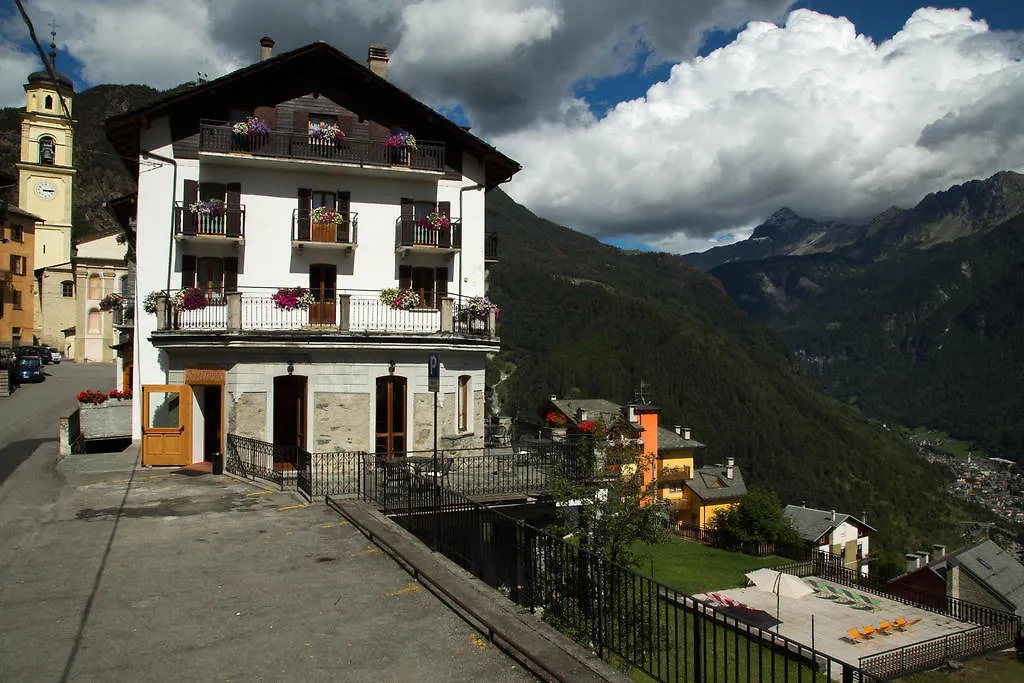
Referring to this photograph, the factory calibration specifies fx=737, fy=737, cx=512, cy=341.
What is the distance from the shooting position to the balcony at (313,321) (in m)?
20.3

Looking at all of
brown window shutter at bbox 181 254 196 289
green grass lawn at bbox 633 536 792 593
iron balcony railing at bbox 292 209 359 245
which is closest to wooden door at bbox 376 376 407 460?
iron balcony railing at bbox 292 209 359 245

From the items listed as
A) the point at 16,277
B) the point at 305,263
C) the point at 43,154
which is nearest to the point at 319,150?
the point at 305,263

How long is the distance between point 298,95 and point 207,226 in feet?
17.3

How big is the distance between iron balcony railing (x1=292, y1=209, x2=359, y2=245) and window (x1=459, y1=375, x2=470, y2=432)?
5.67m

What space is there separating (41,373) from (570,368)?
116 meters

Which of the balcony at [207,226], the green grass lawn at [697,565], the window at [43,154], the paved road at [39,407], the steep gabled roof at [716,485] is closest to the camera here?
the balcony at [207,226]

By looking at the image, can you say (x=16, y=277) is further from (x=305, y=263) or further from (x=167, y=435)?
(x=167, y=435)

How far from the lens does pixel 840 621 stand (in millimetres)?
32375

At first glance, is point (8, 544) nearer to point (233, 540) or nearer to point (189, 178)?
point (233, 540)

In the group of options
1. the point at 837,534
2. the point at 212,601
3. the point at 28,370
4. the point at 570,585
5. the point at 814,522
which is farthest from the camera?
the point at 814,522

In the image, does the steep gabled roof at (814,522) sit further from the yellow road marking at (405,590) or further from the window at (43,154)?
the window at (43,154)

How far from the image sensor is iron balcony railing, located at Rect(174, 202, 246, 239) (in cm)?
2203

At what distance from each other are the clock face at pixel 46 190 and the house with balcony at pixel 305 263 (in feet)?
255

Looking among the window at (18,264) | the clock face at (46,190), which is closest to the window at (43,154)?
the clock face at (46,190)
